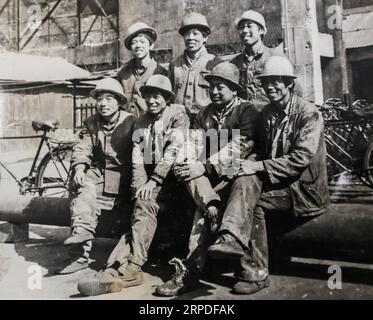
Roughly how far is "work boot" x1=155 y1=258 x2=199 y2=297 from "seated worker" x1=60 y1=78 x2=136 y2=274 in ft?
3.53

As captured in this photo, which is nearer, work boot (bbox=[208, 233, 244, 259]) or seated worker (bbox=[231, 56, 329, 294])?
work boot (bbox=[208, 233, 244, 259])

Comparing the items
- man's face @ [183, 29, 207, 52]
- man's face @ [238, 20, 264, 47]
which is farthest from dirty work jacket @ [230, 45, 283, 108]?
man's face @ [183, 29, 207, 52]

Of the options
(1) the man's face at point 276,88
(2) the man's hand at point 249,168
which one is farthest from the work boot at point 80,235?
(1) the man's face at point 276,88

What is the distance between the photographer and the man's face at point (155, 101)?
4.16 m

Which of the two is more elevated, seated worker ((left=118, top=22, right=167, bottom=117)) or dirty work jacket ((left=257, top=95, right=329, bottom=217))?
seated worker ((left=118, top=22, right=167, bottom=117))

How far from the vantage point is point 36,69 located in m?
13.8

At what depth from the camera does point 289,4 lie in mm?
9430

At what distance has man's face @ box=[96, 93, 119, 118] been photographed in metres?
4.46

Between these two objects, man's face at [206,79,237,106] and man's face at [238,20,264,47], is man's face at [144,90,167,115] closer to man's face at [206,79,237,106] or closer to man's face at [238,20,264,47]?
man's face at [206,79,237,106]

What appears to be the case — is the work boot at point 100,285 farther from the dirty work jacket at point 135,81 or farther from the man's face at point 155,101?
the dirty work jacket at point 135,81

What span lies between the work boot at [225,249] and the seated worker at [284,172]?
0.34 m

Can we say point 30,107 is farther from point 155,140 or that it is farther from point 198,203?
point 198,203

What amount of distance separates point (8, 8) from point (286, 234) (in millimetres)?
17035
